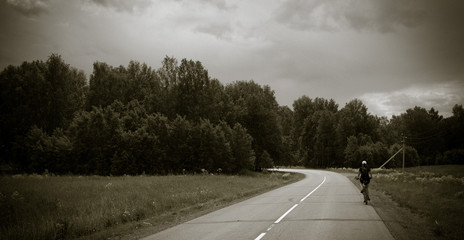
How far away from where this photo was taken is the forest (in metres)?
42.2

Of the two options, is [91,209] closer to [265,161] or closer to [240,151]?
[240,151]

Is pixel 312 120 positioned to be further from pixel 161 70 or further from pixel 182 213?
pixel 182 213

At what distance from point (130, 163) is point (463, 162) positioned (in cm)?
8172

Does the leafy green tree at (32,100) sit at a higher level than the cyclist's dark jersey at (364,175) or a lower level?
higher

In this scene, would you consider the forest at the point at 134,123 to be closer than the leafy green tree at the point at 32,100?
Yes

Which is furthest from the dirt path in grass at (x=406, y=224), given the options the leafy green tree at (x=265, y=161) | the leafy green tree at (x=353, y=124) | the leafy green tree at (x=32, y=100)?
the leafy green tree at (x=353, y=124)

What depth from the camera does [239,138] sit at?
4909 cm

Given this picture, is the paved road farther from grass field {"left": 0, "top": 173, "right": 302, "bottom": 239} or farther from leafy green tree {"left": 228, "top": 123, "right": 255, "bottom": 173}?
leafy green tree {"left": 228, "top": 123, "right": 255, "bottom": 173}

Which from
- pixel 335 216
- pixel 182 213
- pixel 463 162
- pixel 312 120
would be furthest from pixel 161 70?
pixel 463 162

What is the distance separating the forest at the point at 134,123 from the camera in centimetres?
4225

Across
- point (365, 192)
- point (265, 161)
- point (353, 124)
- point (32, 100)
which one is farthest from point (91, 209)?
point (353, 124)

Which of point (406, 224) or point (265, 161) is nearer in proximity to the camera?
point (406, 224)

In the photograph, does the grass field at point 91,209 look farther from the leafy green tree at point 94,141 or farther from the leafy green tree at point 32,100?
the leafy green tree at point 32,100

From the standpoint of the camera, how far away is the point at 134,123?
156 ft
